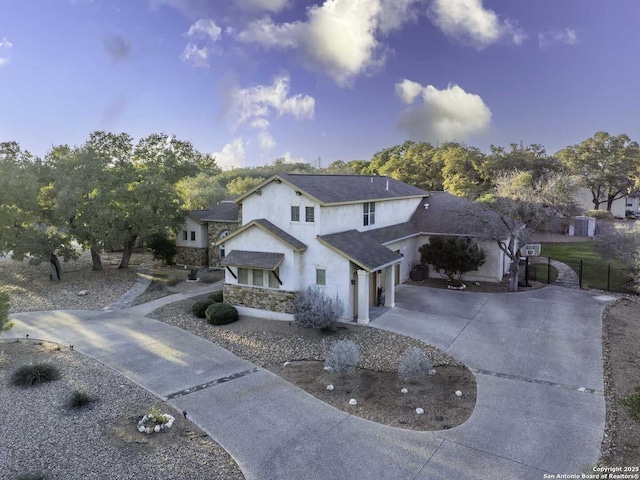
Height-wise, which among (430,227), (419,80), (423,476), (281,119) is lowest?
(423,476)

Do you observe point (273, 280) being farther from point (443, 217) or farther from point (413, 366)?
point (443, 217)

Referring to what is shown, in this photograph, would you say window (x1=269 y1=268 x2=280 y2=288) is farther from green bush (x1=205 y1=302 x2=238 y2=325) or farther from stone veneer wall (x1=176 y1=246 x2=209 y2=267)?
stone veneer wall (x1=176 y1=246 x2=209 y2=267)

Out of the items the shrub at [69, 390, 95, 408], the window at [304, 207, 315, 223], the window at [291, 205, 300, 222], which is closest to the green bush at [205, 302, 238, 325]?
the window at [291, 205, 300, 222]

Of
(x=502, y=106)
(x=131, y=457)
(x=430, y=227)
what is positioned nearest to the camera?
(x=131, y=457)

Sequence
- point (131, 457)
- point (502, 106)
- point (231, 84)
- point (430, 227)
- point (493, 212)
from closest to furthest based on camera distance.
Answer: point (131, 457) < point (493, 212) < point (430, 227) < point (231, 84) < point (502, 106)

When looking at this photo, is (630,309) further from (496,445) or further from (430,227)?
(496,445)

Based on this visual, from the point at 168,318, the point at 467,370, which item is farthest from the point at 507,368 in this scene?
the point at 168,318

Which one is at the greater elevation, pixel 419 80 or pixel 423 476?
pixel 419 80
